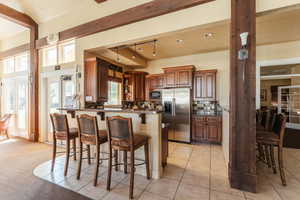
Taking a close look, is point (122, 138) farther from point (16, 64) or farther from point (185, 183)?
point (16, 64)

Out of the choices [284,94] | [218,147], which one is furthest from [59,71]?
[284,94]

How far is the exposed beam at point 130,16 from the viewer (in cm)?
251

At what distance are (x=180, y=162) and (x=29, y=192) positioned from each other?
261cm

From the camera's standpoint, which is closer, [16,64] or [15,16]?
[15,16]

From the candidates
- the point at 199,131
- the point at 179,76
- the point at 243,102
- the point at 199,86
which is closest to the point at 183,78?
the point at 179,76

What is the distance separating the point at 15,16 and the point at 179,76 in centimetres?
518

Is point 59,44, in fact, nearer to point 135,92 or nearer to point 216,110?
point 135,92

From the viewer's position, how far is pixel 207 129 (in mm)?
4281

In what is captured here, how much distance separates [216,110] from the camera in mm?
4824

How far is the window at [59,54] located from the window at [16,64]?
3.51 feet

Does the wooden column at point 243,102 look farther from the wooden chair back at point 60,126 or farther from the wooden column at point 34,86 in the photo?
the wooden column at point 34,86

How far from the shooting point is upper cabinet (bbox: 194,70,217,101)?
452 centimetres

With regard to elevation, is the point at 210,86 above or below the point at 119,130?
above

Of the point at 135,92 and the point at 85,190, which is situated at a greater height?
the point at 135,92
